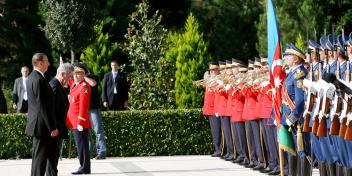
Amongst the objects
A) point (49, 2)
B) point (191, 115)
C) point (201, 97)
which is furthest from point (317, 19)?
point (191, 115)

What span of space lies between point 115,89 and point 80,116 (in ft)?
20.5

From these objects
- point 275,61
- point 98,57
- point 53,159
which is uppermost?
point 98,57

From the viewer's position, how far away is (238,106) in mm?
16688

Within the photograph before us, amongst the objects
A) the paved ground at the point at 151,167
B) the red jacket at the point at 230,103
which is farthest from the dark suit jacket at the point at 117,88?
the red jacket at the point at 230,103

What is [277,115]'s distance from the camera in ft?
43.4

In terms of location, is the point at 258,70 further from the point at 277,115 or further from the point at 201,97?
the point at 201,97

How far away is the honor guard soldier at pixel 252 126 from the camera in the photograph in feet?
52.1

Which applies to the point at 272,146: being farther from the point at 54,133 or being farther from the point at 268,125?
the point at 54,133

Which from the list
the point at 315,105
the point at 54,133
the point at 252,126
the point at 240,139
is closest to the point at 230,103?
the point at 240,139

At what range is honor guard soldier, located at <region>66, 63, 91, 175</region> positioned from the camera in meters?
15.8

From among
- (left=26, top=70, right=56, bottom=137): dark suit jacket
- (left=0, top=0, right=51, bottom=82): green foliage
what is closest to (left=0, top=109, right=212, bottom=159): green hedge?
(left=26, top=70, right=56, bottom=137): dark suit jacket

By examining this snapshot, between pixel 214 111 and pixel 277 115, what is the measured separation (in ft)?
16.6

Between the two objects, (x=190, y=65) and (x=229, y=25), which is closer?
(x=190, y=65)

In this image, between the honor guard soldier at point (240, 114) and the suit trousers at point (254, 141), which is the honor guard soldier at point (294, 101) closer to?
the suit trousers at point (254, 141)
